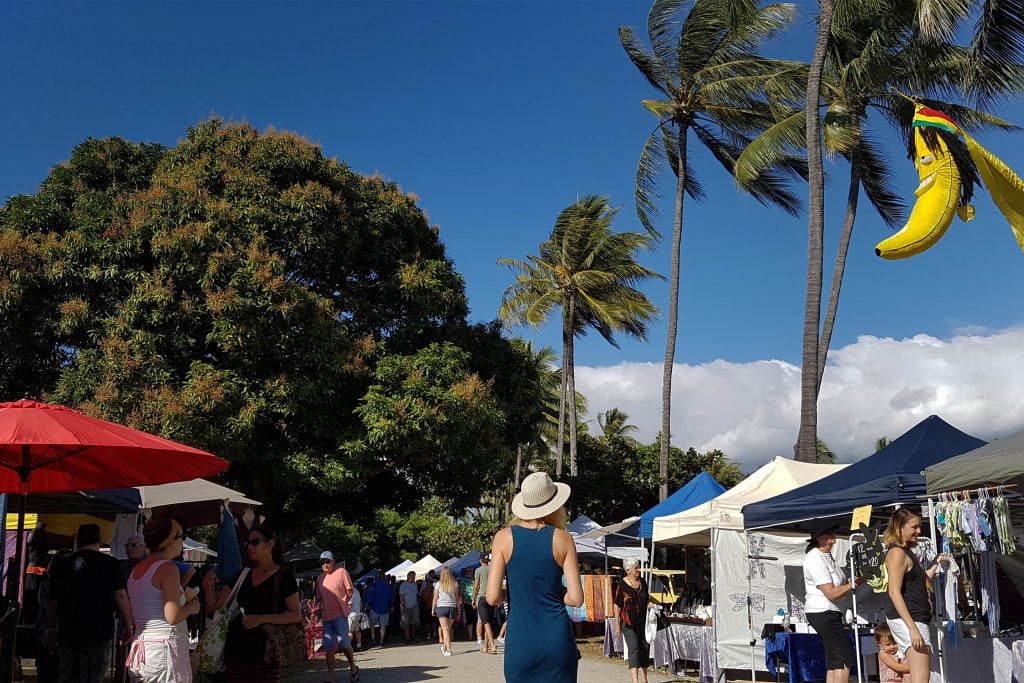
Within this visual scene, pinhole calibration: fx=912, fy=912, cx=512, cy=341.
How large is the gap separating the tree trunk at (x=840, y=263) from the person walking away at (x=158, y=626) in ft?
58.7

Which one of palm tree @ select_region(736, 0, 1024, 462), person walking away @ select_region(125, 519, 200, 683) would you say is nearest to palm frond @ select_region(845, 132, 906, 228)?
palm tree @ select_region(736, 0, 1024, 462)

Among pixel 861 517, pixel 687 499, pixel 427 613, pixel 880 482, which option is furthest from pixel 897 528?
pixel 427 613

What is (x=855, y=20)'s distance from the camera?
20.9 meters

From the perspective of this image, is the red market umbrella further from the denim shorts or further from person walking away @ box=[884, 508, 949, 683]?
person walking away @ box=[884, 508, 949, 683]

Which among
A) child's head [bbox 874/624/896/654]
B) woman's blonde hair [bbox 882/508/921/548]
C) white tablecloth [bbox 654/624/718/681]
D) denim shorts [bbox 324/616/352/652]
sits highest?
woman's blonde hair [bbox 882/508/921/548]

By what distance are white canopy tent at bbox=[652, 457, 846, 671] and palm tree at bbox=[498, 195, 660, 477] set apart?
21409mm

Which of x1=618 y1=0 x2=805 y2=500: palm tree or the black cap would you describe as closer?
the black cap

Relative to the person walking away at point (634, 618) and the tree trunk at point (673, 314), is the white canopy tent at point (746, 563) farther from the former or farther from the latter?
the tree trunk at point (673, 314)

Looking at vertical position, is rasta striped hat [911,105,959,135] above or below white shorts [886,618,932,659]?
above

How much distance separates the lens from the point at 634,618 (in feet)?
35.8

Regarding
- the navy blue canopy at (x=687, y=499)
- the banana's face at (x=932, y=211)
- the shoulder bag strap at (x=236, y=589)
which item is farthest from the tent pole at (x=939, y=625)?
the navy blue canopy at (x=687, y=499)

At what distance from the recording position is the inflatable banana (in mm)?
9195

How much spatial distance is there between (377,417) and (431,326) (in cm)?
339

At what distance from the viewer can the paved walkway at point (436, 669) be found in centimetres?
1234
